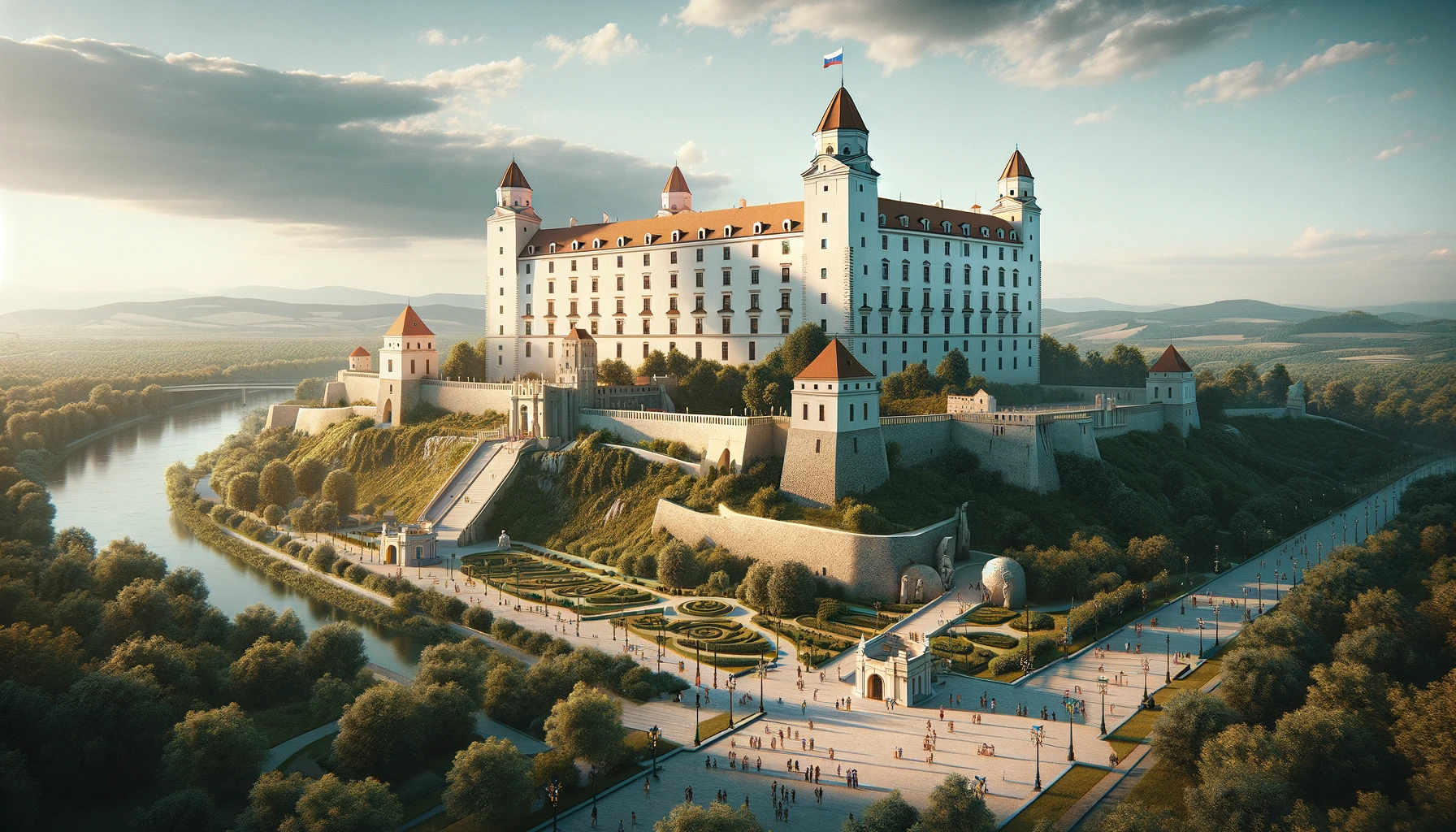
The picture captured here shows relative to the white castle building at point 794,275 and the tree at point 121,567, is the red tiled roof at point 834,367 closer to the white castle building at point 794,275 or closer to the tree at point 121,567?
the white castle building at point 794,275

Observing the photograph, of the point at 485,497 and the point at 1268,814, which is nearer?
the point at 1268,814

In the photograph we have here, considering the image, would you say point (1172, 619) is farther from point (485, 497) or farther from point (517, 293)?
point (517, 293)

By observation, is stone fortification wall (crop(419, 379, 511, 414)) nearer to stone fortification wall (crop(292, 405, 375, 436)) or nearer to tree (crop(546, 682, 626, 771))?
stone fortification wall (crop(292, 405, 375, 436))

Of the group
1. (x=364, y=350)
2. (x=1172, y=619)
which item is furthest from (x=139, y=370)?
(x=1172, y=619)

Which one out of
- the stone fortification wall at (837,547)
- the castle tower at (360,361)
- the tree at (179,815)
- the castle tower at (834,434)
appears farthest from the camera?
the castle tower at (360,361)

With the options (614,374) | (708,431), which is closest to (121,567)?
(708,431)

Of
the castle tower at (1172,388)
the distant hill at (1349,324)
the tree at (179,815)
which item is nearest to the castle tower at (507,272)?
the castle tower at (1172,388)
